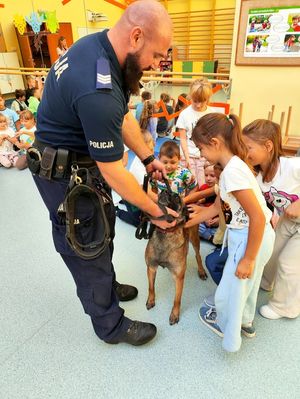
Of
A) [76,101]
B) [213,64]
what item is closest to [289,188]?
[76,101]

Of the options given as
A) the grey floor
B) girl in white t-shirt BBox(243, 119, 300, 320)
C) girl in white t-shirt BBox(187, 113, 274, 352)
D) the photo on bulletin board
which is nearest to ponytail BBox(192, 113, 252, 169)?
girl in white t-shirt BBox(187, 113, 274, 352)

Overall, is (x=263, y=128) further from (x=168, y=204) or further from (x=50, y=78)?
(x=50, y=78)

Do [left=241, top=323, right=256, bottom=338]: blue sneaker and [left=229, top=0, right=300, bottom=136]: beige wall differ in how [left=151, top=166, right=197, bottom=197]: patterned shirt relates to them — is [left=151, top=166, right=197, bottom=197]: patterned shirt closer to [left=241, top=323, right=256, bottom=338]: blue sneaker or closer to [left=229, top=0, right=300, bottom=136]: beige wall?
[left=241, top=323, right=256, bottom=338]: blue sneaker

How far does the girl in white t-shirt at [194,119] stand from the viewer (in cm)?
273

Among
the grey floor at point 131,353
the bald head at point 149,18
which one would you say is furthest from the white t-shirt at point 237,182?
the grey floor at point 131,353

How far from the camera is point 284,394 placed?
134cm

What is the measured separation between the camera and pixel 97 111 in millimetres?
960

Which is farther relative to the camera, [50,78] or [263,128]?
[263,128]

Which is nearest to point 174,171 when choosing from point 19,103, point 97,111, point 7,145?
point 97,111

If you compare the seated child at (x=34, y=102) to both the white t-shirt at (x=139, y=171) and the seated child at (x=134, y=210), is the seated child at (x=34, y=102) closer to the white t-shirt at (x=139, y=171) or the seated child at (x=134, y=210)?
the seated child at (x=134, y=210)

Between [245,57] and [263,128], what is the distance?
2.93 m

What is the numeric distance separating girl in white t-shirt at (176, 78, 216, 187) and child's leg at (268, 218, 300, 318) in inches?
54.9

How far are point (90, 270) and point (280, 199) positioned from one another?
3.58ft

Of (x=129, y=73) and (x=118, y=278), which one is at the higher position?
(x=129, y=73)
